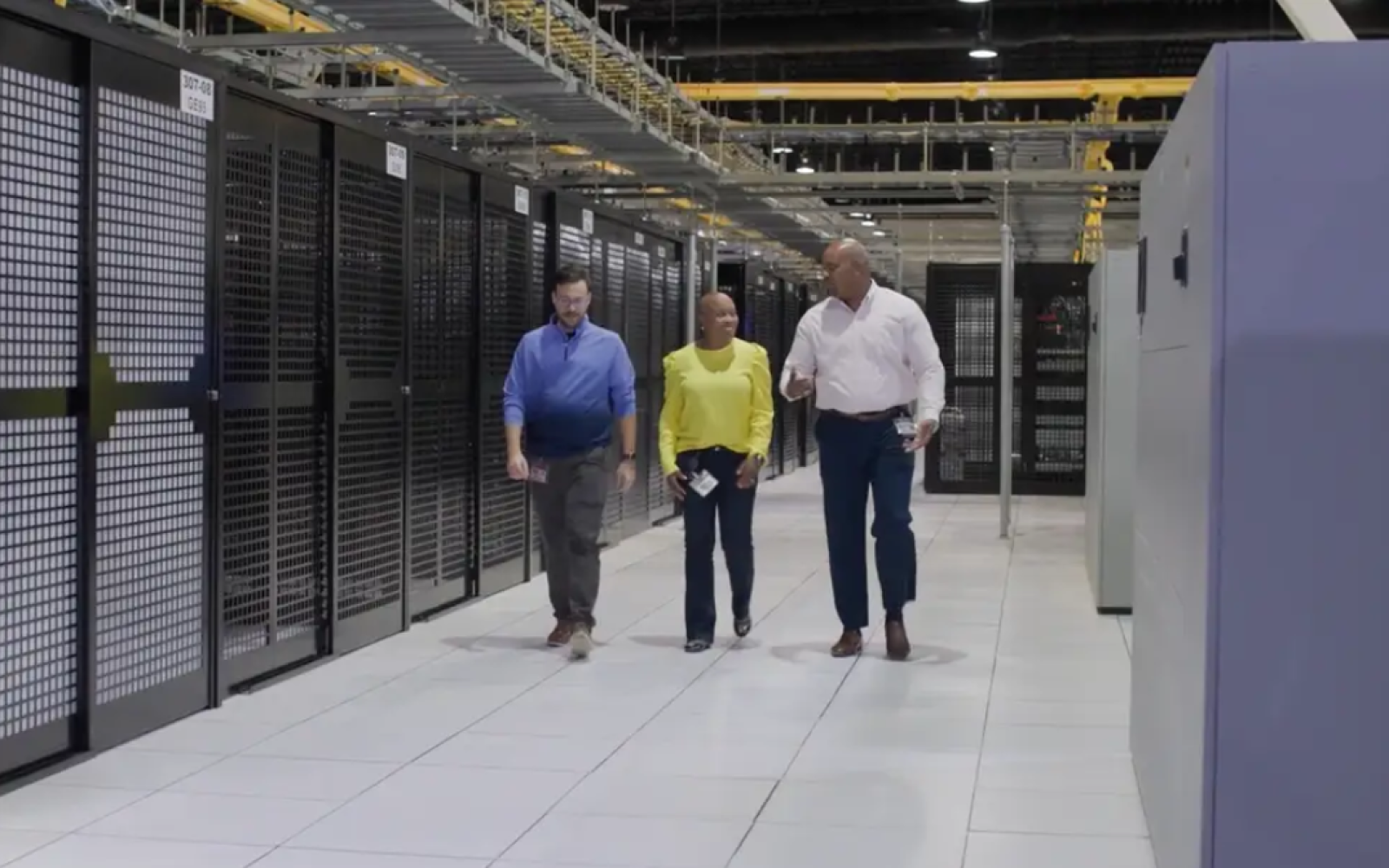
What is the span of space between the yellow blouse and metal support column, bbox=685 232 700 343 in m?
5.26

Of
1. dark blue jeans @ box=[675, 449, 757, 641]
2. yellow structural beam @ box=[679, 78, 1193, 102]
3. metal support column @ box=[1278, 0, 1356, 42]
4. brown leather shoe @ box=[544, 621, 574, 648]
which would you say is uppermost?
yellow structural beam @ box=[679, 78, 1193, 102]

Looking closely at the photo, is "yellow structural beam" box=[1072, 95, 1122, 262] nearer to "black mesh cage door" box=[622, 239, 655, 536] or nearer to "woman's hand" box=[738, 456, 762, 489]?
"black mesh cage door" box=[622, 239, 655, 536]

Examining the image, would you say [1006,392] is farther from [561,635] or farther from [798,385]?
[561,635]

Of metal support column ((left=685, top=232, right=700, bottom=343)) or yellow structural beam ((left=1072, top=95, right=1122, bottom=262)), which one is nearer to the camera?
metal support column ((left=685, top=232, right=700, bottom=343))

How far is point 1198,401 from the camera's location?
2.74 m

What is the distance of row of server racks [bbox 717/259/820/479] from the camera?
49.4 ft

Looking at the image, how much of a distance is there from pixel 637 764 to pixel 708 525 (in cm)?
186

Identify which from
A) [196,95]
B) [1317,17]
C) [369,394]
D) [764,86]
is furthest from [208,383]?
[764,86]

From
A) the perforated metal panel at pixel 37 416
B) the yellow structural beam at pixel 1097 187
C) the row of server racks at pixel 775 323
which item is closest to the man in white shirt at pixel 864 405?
the perforated metal panel at pixel 37 416

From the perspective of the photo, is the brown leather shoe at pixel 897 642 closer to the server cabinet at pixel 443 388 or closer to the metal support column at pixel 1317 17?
the server cabinet at pixel 443 388

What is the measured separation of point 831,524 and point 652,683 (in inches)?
37.3

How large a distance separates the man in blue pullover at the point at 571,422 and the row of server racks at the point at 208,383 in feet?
2.15

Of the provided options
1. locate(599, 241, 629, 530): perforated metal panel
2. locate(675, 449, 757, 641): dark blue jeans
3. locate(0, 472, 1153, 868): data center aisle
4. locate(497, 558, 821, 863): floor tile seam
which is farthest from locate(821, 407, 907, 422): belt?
locate(599, 241, 629, 530): perforated metal panel

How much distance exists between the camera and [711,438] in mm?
6211
